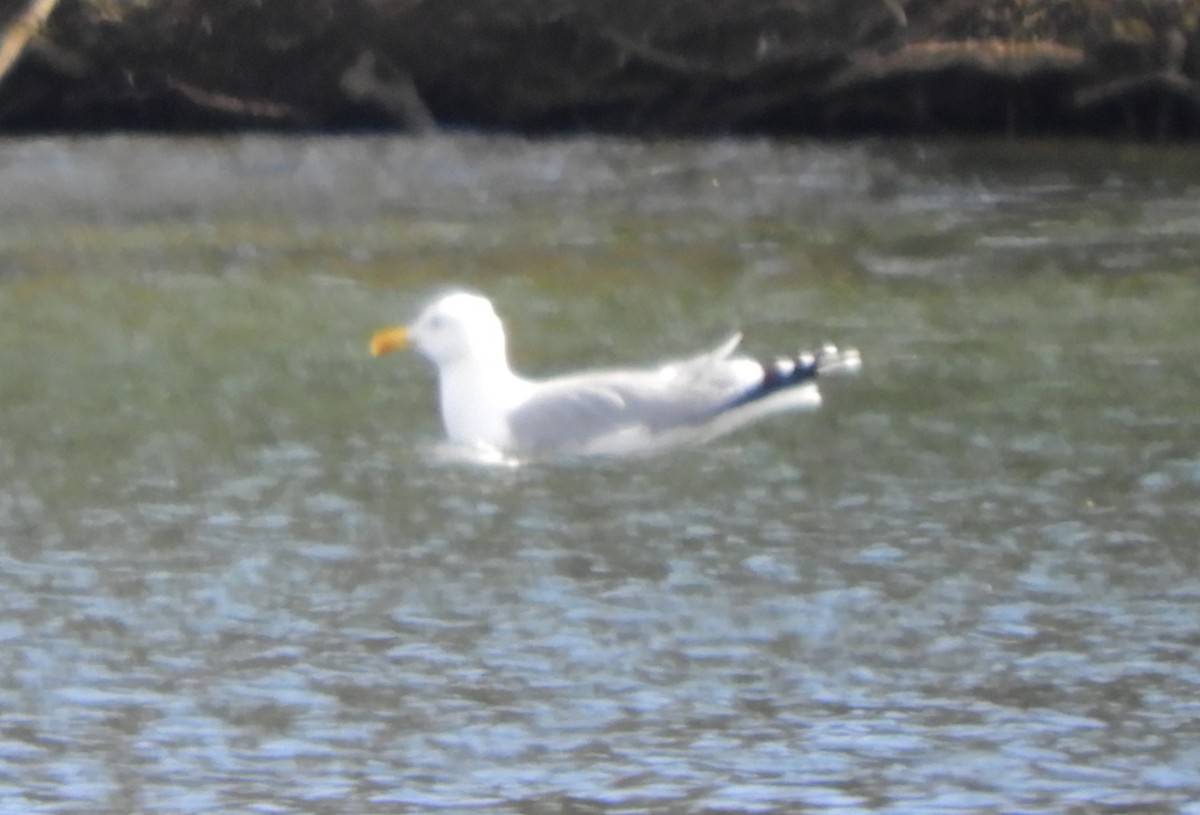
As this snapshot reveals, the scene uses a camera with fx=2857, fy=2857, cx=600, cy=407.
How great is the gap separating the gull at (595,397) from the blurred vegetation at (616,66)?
1372 centimetres

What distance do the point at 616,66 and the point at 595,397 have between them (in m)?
15.3

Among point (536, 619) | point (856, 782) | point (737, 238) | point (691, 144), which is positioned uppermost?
point (691, 144)

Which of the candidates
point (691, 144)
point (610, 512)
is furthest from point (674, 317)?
point (691, 144)

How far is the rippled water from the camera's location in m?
6.87

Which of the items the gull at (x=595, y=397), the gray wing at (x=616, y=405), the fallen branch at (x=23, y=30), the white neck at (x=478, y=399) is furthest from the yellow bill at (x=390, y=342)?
the fallen branch at (x=23, y=30)

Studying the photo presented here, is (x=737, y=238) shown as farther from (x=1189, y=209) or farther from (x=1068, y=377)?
(x=1068, y=377)

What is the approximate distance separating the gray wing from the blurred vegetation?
13883 millimetres

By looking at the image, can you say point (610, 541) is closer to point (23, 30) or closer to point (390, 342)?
point (390, 342)

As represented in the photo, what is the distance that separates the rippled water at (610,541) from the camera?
6867 millimetres

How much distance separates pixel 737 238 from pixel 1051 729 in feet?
36.1

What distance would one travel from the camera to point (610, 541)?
9.36 metres

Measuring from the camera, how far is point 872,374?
12625 millimetres

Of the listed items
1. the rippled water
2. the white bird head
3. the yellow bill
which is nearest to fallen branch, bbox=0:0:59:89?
the rippled water

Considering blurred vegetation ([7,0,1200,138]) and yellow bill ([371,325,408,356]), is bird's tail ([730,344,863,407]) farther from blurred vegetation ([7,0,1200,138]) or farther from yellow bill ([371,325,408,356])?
blurred vegetation ([7,0,1200,138])
